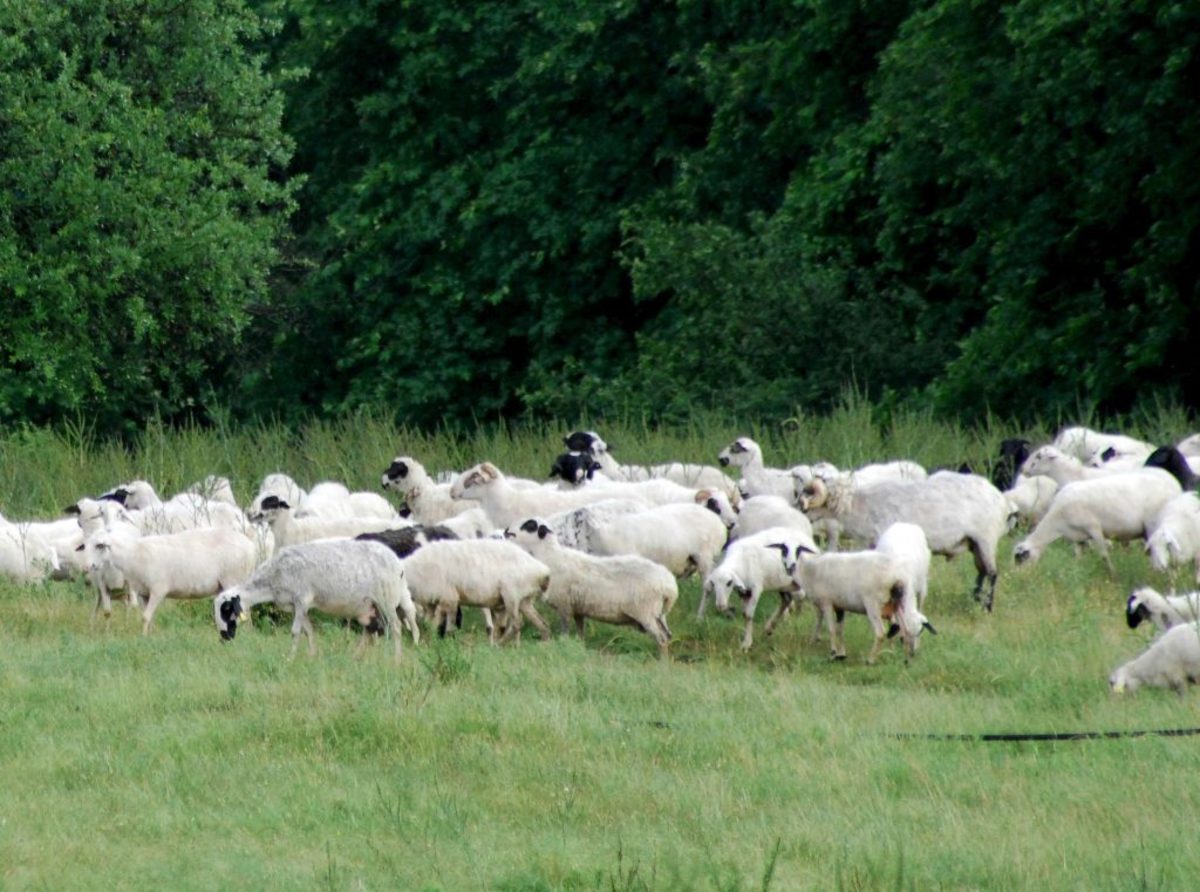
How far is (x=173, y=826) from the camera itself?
9.73m

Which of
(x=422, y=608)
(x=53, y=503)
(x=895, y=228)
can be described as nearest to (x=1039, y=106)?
(x=895, y=228)

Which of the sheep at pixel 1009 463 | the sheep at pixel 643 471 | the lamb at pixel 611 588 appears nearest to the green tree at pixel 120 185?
the sheep at pixel 643 471

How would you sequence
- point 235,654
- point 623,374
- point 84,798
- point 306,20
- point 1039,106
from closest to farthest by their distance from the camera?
point 84,798, point 235,654, point 1039,106, point 623,374, point 306,20

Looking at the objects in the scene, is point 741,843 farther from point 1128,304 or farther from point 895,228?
point 895,228

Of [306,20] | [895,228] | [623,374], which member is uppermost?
[306,20]

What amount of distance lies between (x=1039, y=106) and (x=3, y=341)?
13298 millimetres

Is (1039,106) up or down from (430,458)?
up

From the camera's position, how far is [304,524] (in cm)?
1648

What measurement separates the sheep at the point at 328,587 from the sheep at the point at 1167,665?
14.4ft

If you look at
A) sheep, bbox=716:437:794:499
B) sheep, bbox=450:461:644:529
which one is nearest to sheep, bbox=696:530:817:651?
sheep, bbox=450:461:644:529

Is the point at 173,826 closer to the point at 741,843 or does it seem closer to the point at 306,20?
the point at 741,843

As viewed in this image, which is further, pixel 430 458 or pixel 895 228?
pixel 895 228

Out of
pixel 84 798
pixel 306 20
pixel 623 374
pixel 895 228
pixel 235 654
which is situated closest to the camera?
Result: pixel 84 798

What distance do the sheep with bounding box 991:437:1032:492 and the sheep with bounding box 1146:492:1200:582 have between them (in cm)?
473
